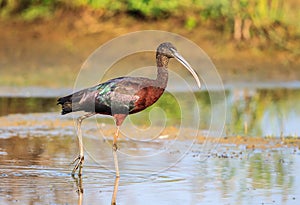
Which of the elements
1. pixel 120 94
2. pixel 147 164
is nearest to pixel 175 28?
pixel 147 164

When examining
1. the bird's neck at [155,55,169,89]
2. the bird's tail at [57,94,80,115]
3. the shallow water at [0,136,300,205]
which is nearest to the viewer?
the shallow water at [0,136,300,205]

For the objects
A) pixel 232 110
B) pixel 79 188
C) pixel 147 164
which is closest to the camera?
pixel 79 188

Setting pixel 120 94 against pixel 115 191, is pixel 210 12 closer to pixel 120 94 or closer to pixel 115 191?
pixel 120 94

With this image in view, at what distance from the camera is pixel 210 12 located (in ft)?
60.2

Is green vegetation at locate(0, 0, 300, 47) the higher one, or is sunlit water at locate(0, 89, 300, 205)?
green vegetation at locate(0, 0, 300, 47)

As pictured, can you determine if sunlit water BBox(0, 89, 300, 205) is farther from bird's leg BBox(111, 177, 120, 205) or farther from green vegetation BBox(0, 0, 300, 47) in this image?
green vegetation BBox(0, 0, 300, 47)

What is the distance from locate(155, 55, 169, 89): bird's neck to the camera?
962 cm

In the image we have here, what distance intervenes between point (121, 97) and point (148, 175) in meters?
0.82

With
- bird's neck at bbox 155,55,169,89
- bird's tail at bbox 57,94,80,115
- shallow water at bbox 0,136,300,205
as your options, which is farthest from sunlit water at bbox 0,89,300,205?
bird's neck at bbox 155,55,169,89

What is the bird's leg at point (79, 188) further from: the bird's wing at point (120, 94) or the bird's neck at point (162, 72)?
the bird's neck at point (162, 72)

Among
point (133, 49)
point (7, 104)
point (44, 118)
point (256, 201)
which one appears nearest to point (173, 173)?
point (256, 201)

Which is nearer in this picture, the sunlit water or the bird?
the sunlit water

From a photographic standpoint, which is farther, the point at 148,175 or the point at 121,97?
the point at 121,97

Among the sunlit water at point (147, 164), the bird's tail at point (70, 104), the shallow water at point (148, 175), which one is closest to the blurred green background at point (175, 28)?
the sunlit water at point (147, 164)
